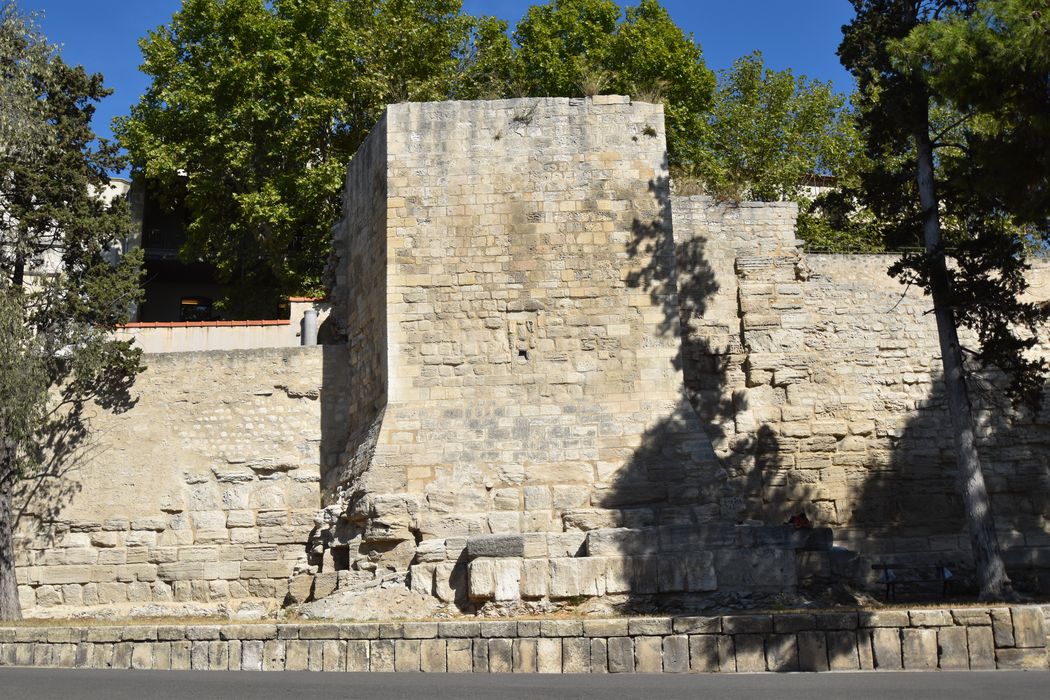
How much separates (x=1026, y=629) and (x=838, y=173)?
Answer: 622 inches

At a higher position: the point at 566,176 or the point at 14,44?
the point at 14,44

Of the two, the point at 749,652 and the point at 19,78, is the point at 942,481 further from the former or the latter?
the point at 19,78

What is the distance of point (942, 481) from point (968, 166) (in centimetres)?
425

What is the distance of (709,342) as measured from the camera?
1308 centimetres

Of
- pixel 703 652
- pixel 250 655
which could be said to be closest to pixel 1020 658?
pixel 703 652

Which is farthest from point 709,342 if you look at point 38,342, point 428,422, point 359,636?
point 38,342

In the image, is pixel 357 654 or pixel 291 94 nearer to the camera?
pixel 357 654

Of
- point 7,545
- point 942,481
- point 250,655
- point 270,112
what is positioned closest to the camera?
point 250,655

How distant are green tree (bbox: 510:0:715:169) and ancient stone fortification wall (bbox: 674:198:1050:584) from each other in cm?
825

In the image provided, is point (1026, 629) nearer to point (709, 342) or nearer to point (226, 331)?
point (709, 342)

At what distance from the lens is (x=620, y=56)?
72.2 ft

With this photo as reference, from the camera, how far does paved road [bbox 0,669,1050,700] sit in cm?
696

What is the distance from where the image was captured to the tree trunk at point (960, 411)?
33.1 ft

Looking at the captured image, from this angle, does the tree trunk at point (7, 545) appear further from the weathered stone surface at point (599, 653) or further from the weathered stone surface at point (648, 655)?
the weathered stone surface at point (648, 655)
